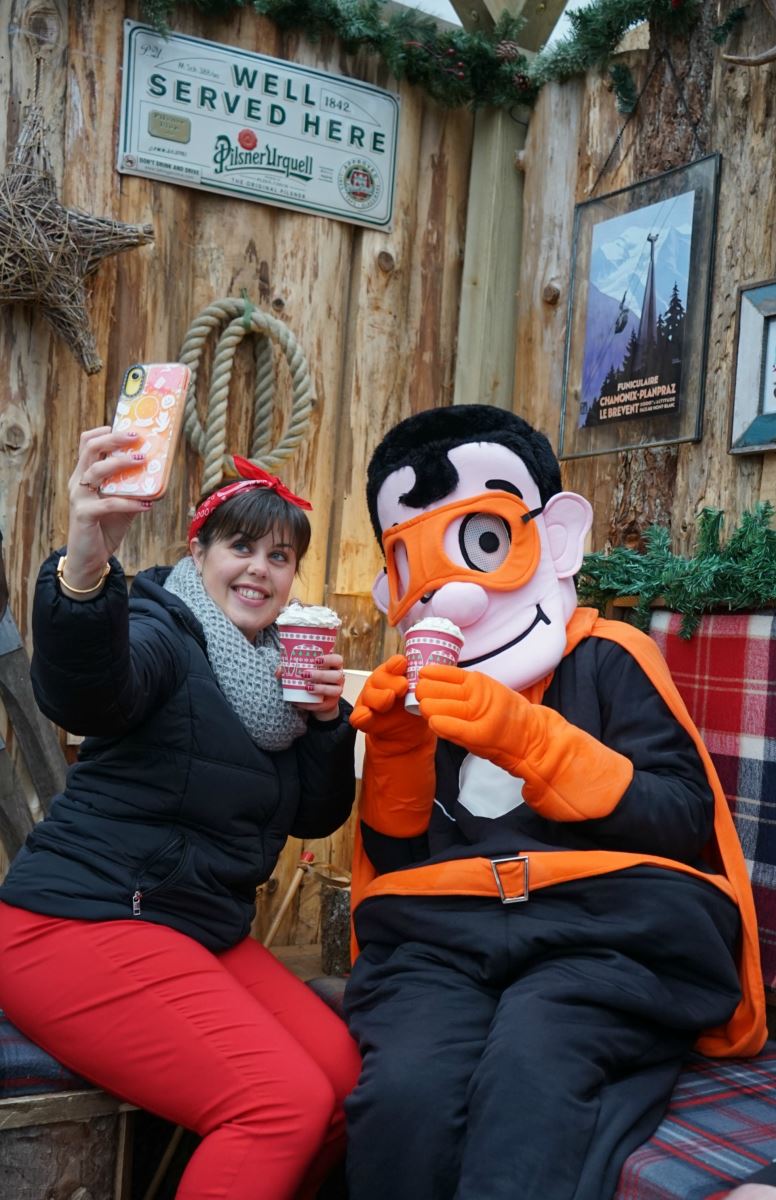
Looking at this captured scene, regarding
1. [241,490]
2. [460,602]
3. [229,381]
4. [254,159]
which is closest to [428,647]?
[460,602]

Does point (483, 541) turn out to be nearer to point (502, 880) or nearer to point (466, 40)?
point (502, 880)

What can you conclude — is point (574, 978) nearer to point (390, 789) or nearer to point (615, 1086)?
point (615, 1086)

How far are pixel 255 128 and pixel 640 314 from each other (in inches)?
44.3

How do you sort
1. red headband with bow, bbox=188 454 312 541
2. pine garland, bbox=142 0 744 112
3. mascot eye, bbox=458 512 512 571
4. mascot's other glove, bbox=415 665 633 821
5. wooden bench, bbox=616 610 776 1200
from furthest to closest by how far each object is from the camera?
pine garland, bbox=142 0 744 112 → red headband with bow, bbox=188 454 312 541 → mascot eye, bbox=458 512 512 571 → mascot's other glove, bbox=415 665 633 821 → wooden bench, bbox=616 610 776 1200

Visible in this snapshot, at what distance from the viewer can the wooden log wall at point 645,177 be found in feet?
8.48

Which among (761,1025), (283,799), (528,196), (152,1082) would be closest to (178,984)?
(152,1082)

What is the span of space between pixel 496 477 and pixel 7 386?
4.44 ft

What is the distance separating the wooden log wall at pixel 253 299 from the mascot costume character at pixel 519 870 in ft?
3.28

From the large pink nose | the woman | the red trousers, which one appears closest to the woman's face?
the woman

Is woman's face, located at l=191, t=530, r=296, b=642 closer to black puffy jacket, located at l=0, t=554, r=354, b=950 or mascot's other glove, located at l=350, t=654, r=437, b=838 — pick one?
black puffy jacket, located at l=0, t=554, r=354, b=950

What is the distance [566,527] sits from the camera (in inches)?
82.7

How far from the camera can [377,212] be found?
10.5 ft

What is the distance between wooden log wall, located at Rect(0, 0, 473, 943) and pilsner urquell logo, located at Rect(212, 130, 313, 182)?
95 mm

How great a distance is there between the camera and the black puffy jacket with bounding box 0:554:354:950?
1.79m
